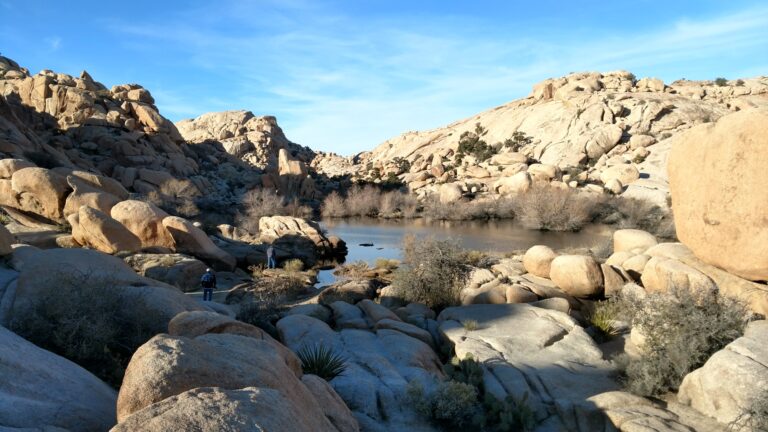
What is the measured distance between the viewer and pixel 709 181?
38.8 ft

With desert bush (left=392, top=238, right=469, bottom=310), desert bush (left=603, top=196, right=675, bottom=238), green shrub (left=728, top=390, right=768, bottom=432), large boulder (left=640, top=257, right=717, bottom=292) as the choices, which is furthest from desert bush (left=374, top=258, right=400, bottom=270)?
desert bush (left=603, top=196, right=675, bottom=238)

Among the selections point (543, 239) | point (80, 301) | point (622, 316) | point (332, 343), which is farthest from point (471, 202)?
point (80, 301)

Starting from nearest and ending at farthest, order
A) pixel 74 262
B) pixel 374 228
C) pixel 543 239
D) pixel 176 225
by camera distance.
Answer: pixel 74 262, pixel 176 225, pixel 543 239, pixel 374 228

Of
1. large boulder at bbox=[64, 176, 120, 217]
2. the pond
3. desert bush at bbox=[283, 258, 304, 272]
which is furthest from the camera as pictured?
the pond

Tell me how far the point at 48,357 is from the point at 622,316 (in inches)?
510

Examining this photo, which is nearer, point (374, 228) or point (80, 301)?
point (80, 301)

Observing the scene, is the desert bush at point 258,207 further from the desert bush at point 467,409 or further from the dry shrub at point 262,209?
the desert bush at point 467,409

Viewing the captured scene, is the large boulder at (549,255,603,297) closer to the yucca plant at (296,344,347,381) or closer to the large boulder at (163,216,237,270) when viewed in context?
the yucca plant at (296,344,347,381)

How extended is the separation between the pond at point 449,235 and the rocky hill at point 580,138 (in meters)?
9.04

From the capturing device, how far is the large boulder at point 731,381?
728 cm

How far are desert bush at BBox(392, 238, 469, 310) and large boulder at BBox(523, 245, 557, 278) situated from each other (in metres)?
2.30

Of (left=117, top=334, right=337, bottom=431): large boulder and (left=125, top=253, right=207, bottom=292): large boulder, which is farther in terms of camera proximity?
(left=125, top=253, right=207, bottom=292): large boulder

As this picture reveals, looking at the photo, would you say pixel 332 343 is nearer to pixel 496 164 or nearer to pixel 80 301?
pixel 80 301

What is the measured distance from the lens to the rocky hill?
5484cm
